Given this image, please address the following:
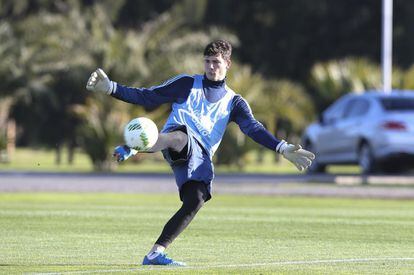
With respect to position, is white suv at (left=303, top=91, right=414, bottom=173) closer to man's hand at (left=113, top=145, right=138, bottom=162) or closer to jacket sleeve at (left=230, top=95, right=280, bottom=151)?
jacket sleeve at (left=230, top=95, right=280, bottom=151)

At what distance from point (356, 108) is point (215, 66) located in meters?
16.8

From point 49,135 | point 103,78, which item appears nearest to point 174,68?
point 49,135

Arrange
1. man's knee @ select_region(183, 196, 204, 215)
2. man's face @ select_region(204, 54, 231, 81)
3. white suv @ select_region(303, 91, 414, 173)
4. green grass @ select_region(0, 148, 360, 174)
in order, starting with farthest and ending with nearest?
green grass @ select_region(0, 148, 360, 174)
white suv @ select_region(303, 91, 414, 173)
man's face @ select_region(204, 54, 231, 81)
man's knee @ select_region(183, 196, 204, 215)

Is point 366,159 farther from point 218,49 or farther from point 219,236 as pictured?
point 218,49

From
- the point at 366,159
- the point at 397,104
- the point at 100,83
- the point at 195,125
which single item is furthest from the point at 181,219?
the point at 397,104

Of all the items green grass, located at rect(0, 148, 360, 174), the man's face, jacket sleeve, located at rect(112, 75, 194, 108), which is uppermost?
the man's face

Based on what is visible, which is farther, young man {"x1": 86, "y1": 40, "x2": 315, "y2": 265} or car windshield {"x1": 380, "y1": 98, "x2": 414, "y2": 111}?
car windshield {"x1": 380, "y1": 98, "x2": 414, "y2": 111}

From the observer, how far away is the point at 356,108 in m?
26.7

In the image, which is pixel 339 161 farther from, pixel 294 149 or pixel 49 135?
pixel 49 135

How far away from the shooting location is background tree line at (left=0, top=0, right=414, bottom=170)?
34.2 metres

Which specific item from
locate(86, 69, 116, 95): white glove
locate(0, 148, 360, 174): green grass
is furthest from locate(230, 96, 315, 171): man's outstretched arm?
locate(0, 148, 360, 174): green grass

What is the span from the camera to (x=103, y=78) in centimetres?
974

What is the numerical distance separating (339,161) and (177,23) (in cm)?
1669

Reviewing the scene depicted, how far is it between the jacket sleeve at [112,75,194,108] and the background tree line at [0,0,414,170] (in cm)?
2152
